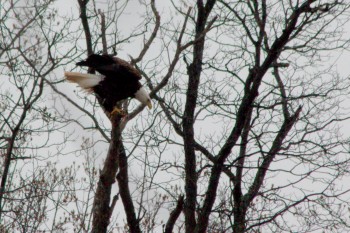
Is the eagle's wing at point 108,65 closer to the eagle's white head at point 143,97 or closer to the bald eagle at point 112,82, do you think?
the bald eagle at point 112,82

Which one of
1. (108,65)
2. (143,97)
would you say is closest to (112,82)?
(108,65)

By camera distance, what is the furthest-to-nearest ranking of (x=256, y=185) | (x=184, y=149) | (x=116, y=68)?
1. (x=184, y=149)
2. (x=256, y=185)
3. (x=116, y=68)

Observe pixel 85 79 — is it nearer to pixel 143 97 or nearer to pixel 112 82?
pixel 112 82

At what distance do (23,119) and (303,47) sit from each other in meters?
5.13

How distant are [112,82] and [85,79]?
330 millimetres

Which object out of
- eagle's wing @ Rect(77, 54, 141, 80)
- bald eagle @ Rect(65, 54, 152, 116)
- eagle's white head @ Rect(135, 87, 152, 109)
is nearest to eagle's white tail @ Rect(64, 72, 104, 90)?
bald eagle @ Rect(65, 54, 152, 116)

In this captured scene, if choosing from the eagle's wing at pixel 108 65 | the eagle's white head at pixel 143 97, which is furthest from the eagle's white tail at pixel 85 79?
the eagle's white head at pixel 143 97

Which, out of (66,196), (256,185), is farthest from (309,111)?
(66,196)

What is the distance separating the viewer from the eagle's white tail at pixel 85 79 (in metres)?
6.14

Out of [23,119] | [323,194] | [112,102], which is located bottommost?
[323,194]

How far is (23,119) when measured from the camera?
9.32m

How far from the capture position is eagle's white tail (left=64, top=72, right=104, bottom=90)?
614cm

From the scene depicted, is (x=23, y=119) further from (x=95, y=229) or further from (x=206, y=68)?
(x=95, y=229)

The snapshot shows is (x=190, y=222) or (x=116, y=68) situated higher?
(x=116, y=68)
